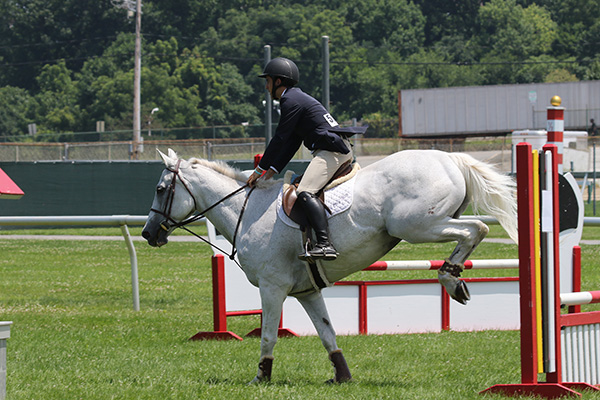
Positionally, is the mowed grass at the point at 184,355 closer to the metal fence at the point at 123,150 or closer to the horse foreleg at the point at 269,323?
the horse foreleg at the point at 269,323

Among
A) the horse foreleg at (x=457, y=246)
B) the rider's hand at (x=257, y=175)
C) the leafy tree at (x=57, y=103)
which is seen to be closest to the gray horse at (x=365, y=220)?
the horse foreleg at (x=457, y=246)

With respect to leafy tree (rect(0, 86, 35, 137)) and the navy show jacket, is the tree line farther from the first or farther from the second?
the navy show jacket

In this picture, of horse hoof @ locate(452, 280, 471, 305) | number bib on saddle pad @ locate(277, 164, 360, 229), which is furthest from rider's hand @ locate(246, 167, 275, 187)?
horse hoof @ locate(452, 280, 471, 305)

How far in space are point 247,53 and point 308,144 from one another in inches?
3896

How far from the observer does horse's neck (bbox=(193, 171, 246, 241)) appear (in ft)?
28.6

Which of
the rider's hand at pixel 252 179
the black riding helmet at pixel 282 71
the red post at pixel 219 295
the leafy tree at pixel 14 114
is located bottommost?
the red post at pixel 219 295

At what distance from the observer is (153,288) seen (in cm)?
1553

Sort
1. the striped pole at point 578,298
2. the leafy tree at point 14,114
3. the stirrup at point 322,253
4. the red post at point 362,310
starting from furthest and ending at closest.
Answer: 1. the leafy tree at point 14,114
2. the red post at point 362,310
3. the stirrup at point 322,253
4. the striped pole at point 578,298

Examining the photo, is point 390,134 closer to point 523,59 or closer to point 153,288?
point 523,59

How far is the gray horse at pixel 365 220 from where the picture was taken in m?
7.59

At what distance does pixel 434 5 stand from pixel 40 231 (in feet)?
325

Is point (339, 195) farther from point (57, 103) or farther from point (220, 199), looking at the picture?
point (57, 103)

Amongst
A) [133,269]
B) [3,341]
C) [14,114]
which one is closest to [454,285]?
[3,341]

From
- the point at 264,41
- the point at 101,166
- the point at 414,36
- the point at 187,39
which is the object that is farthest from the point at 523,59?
the point at 101,166
